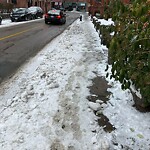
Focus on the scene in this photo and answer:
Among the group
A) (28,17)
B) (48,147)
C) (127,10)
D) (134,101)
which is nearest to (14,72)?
(134,101)

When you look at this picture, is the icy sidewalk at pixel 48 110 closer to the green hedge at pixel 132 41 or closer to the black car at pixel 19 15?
the green hedge at pixel 132 41

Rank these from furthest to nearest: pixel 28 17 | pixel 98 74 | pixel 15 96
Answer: pixel 28 17
pixel 98 74
pixel 15 96

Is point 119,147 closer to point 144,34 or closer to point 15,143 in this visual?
point 15,143

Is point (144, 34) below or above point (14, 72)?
above

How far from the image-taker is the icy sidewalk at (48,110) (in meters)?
3.92

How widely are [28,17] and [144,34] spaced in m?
33.2

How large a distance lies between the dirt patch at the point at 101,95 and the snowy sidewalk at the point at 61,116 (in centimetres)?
9

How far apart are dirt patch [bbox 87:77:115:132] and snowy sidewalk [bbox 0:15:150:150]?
0.30ft

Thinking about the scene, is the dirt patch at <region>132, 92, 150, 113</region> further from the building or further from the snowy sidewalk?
the building

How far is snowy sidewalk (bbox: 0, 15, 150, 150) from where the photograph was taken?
3.91 metres

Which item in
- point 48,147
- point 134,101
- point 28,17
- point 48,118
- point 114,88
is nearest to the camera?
point 48,147

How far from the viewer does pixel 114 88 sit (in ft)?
21.0

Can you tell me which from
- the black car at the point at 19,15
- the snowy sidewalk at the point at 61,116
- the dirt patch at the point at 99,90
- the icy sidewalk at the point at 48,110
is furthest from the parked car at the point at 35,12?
the dirt patch at the point at 99,90

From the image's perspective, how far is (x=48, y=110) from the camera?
4.97 meters
